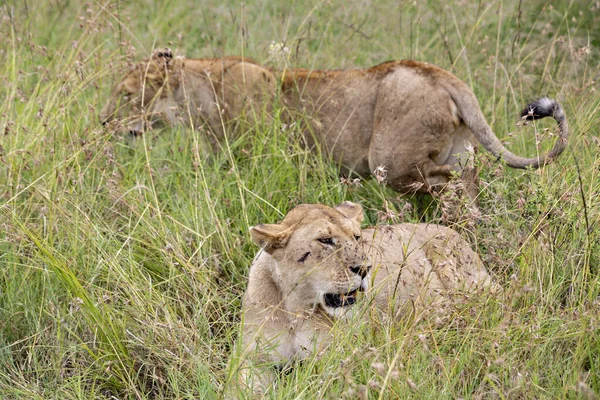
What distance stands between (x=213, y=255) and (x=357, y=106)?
5.81 feet

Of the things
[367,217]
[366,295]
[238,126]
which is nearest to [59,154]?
[238,126]

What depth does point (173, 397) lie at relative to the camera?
4.12 meters

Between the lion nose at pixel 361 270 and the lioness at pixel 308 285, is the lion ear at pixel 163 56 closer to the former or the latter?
the lioness at pixel 308 285

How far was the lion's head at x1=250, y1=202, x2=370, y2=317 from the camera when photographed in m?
3.99

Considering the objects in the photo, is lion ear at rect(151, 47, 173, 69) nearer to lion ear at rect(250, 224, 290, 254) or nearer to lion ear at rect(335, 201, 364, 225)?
lion ear at rect(335, 201, 364, 225)

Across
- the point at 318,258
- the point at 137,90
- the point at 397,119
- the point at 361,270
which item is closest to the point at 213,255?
the point at 318,258

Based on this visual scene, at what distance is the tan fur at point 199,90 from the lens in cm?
624

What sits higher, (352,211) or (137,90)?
(352,211)

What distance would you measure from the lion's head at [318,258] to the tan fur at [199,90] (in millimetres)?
2204

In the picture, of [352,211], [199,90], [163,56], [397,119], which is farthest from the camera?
[199,90]

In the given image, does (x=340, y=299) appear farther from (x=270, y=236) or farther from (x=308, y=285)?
(x=270, y=236)

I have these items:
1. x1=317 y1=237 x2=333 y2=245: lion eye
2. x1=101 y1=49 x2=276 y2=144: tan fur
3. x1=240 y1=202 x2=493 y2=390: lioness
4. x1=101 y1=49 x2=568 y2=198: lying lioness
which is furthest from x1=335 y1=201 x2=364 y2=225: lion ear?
x1=101 y1=49 x2=276 y2=144: tan fur

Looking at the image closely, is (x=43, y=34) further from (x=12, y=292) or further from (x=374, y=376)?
(x=374, y=376)

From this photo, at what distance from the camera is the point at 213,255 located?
4.71 metres
